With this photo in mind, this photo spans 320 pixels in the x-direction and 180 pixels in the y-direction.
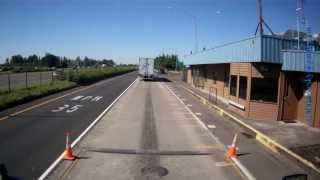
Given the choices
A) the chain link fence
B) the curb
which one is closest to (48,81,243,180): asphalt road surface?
the curb

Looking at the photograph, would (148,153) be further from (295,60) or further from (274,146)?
(295,60)

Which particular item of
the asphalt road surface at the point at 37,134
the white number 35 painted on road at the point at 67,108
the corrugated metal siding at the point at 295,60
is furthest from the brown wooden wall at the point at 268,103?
the white number 35 painted on road at the point at 67,108

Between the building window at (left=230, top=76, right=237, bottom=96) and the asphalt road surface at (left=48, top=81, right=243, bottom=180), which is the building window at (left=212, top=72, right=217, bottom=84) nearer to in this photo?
the building window at (left=230, top=76, right=237, bottom=96)

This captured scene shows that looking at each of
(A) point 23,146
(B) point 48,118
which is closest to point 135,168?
(A) point 23,146

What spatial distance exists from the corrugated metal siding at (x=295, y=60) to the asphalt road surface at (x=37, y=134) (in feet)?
29.6

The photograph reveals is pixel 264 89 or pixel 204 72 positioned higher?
pixel 204 72

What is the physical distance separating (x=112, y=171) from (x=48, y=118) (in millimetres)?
9073

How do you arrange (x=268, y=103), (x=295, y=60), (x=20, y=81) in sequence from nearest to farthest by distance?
(x=295, y=60), (x=268, y=103), (x=20, y=81)

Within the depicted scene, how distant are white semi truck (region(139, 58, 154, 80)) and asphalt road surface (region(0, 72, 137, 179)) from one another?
37771 millimetres

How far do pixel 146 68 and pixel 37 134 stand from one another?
154 feet

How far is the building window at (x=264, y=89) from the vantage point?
18719 mm

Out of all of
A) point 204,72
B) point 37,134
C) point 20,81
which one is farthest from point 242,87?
point 20,81

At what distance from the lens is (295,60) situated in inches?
645

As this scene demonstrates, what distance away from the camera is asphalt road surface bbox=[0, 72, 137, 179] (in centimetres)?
969
